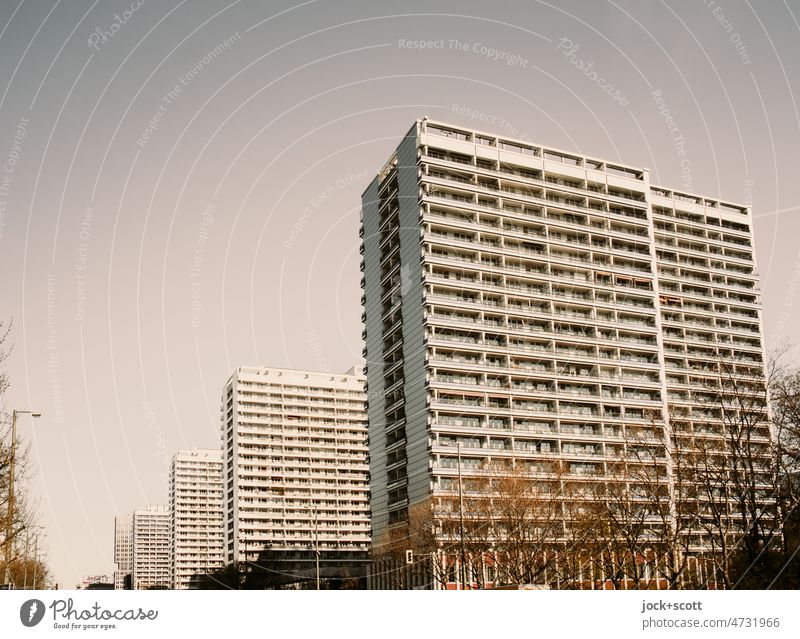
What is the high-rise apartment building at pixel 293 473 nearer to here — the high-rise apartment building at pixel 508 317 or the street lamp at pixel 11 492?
the high-rise apartment building at pixel 508 317

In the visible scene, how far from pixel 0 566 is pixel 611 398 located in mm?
89187

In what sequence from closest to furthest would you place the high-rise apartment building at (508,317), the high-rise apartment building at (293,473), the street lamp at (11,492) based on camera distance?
the street lamp at (11,492)
the high-rise apartment building at (508,317)
the high-rise apartment building at (293,473)

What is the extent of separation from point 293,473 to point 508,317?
95.7m

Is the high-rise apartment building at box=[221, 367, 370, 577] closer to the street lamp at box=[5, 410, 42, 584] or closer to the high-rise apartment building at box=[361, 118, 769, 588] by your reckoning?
the high-rise apartment building at box=[361, 118, 769, 588]

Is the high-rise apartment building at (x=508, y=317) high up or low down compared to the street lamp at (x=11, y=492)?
up

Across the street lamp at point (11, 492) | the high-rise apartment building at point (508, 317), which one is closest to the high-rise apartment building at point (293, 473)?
the high-rise apartment building at point (508, 317)

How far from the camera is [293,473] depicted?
622ft

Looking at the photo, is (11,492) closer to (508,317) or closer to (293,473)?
(508,317)

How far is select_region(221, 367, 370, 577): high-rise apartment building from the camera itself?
18225 cm

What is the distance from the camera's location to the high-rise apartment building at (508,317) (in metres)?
104

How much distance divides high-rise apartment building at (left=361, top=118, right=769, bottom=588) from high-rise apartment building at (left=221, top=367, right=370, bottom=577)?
69558 mm

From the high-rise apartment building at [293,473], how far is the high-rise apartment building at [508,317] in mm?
69558
